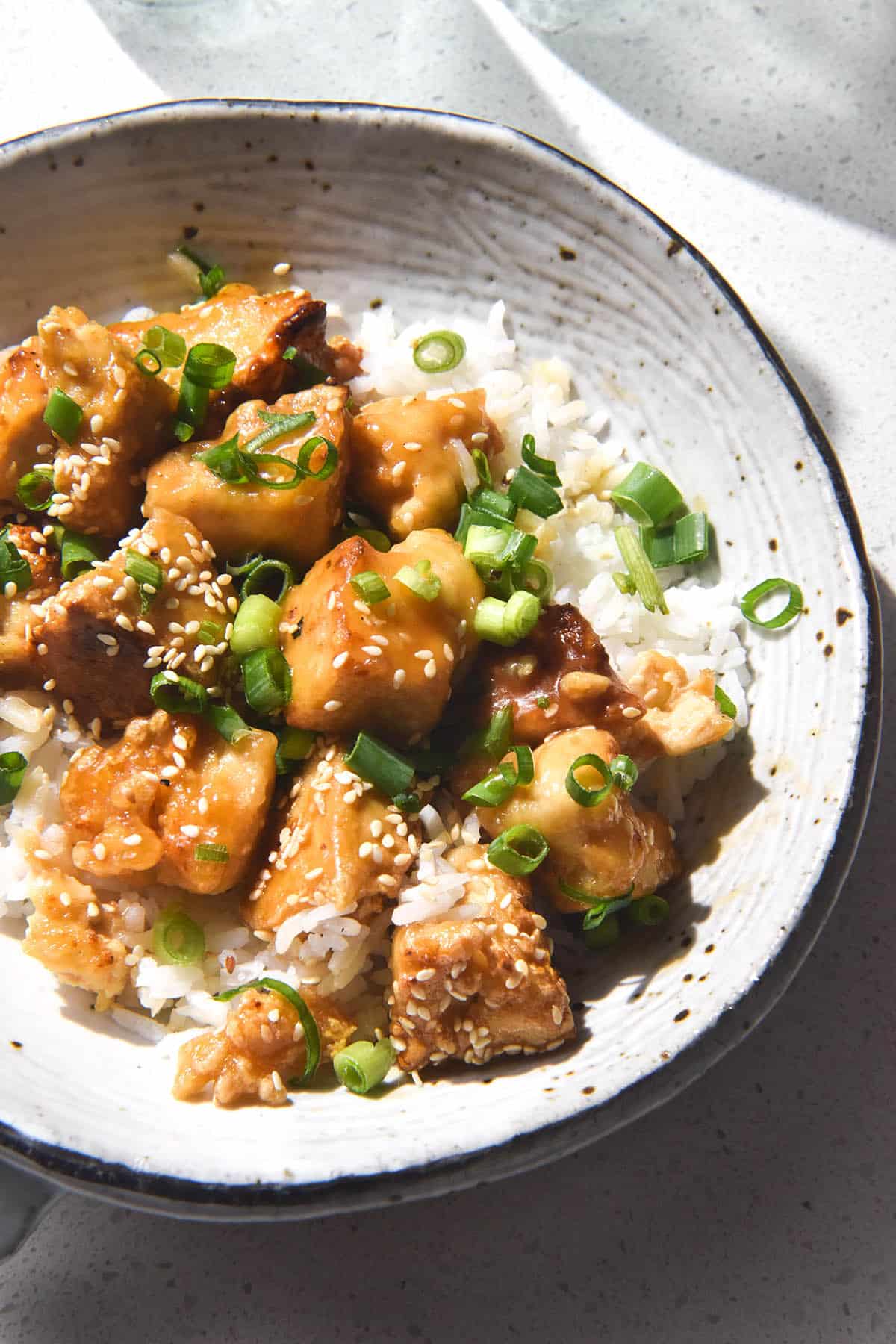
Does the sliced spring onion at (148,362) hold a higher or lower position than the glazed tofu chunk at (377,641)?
higher

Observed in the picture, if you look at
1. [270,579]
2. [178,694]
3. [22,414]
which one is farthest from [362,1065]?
[22,414]

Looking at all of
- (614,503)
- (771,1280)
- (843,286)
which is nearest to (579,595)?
(614,503)

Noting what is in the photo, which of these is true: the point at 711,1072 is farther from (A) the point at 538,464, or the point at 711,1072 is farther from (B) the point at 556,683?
(A) the point at 538,464

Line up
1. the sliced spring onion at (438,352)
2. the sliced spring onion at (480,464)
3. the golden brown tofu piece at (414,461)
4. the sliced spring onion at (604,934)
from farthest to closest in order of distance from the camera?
the sliced spring onion at (438,352) < the sliced spring onion at (480,464) < the golden brown tofu piece at (414,461) < the sliced spring onion at (604,934)

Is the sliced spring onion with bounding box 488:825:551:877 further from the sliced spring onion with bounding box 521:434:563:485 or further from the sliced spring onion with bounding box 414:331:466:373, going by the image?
the sliced spring onion with bounding box 414:331:466:373

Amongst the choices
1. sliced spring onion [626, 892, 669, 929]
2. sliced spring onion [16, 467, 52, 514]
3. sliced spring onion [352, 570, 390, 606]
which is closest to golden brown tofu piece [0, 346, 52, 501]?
sliced spring onion [16, 467, 52, 514]

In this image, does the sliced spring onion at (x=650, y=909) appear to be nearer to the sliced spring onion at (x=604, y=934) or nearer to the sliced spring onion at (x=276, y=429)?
the sliced spring onion at (x=604, y=934)

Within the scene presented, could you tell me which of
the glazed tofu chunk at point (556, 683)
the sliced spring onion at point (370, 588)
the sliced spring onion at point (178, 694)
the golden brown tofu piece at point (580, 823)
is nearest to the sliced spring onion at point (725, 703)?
the glazed tofu chunk at point (556, 683)
